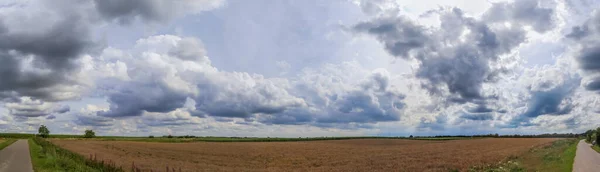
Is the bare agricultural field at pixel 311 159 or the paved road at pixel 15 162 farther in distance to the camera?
the bare agricultural field at pixel 311 159

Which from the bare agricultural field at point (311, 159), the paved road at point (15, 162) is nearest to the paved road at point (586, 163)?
the bare agricultural field at point (311, 159)

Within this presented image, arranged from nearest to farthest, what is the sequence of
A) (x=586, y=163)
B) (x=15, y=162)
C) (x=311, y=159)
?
1. (x=586, y=163)
2. (x=15, y=162)
3. (x=311, y=159)

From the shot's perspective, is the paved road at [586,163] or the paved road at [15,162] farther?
the paved road at [15,162]

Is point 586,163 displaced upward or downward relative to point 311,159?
downward

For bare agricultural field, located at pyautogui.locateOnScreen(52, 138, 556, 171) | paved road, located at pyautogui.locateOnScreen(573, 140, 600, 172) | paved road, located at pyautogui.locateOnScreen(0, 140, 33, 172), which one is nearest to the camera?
paved road, located at pyautogui.locateOnScreen(573, 140, 600, 172)

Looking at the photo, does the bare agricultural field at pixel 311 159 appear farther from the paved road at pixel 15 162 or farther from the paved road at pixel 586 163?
the paved road at pixel 15 162

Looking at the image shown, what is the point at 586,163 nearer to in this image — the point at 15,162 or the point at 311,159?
the point at 311,159

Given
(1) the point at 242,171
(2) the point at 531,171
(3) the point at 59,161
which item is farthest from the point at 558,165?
(3) the point at 59,161

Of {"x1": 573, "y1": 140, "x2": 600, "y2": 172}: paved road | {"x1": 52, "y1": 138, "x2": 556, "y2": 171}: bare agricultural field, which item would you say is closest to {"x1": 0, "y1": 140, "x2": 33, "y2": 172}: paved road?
{"x1": 52, "y1": 138, "x2": 556, "y2": 171}: bare agricultural field

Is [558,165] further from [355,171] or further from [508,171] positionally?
[355,171]

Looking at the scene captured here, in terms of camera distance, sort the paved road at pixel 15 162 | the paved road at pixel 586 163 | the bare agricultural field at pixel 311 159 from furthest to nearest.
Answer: the bare agricultural field at pixel 311 159 < the paved road at pixel 15 162 < the paved road at pixel 586 163

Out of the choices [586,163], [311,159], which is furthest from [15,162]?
[586,163]

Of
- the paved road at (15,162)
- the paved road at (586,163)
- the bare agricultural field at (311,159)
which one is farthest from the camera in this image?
the bare agricultural field at (311,159)

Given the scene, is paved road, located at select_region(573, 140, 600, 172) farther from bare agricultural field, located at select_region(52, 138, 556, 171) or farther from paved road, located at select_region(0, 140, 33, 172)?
paved road, located at select_region(0, 140, 33, 172)
